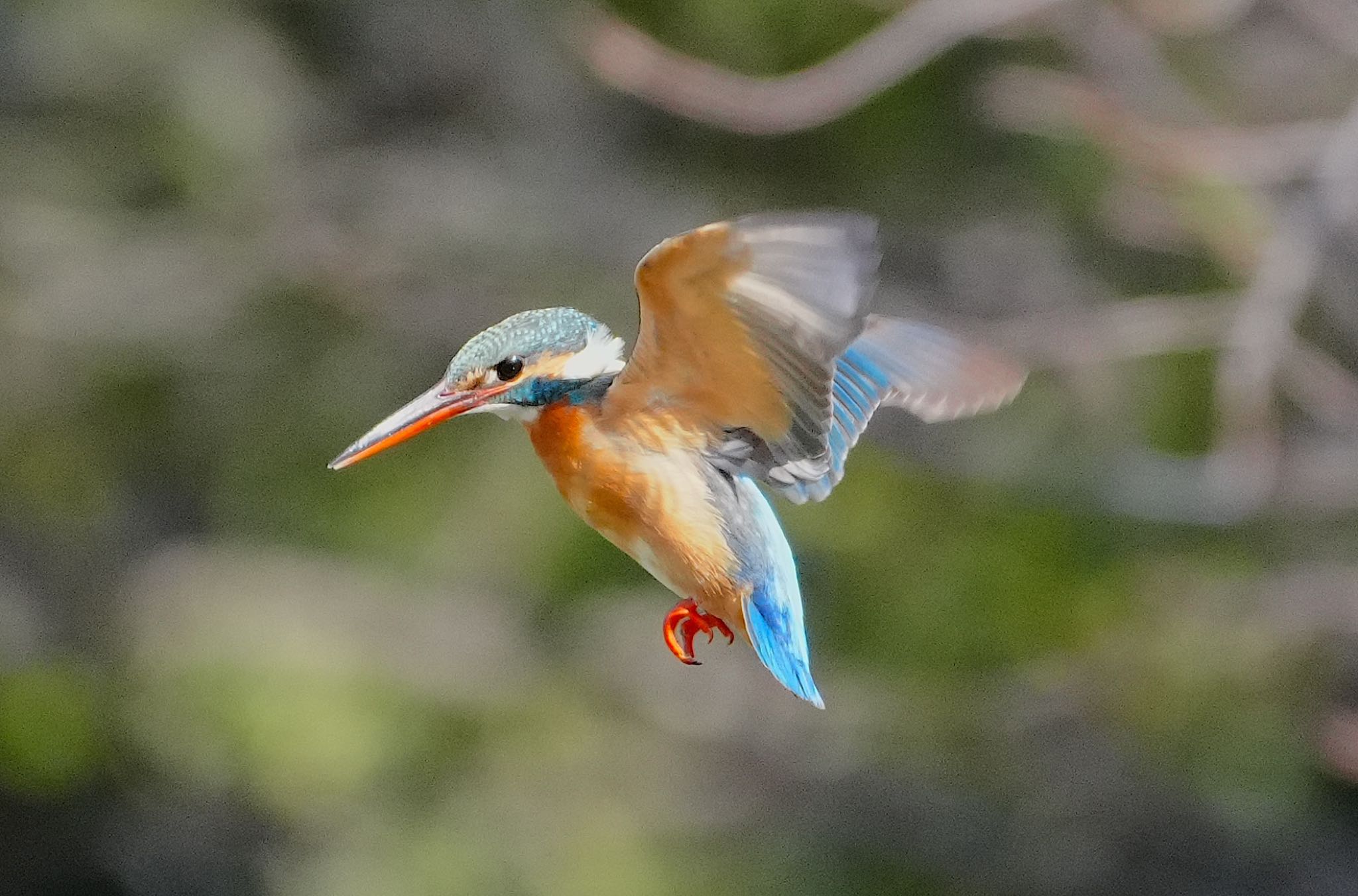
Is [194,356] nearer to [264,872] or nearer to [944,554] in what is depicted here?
[264,872]

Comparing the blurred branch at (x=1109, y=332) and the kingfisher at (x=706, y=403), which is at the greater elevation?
the blurred branch at (x=1109, y=332)

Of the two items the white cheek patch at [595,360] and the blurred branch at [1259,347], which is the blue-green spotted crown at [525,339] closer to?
the white cheek patch at [595,360]

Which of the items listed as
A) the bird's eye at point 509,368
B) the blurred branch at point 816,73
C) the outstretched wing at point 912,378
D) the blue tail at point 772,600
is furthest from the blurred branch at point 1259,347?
the bird's eye at point 509,368

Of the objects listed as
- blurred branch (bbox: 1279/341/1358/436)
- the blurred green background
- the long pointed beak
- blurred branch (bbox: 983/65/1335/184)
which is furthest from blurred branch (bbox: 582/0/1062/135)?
the long pointed beak

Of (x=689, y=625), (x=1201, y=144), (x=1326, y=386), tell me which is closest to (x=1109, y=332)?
(x=1201, y=144)

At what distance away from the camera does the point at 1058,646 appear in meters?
3.77

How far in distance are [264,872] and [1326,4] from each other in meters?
2.94

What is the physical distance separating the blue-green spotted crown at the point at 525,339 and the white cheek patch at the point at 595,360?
0.03 ft

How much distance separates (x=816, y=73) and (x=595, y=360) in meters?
1.52

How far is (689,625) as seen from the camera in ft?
5.04

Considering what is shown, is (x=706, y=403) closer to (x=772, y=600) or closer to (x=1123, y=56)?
(x=772, y=600)

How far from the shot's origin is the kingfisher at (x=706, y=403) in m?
1.09

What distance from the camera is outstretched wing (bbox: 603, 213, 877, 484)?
1.05 m

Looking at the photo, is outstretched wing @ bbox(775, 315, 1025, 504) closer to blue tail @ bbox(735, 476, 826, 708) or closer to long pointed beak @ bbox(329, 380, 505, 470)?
blue tail @ bbox(735, 476, 826, 708)
